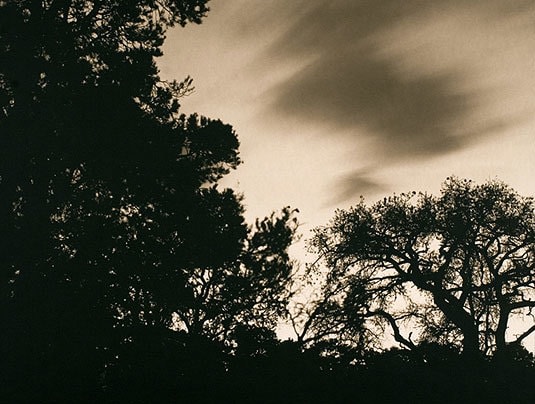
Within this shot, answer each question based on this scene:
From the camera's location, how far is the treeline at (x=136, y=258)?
1012 cm

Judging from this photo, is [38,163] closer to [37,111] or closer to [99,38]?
[37,111]

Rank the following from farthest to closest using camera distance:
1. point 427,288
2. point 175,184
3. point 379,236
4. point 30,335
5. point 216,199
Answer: point 379,236, point 427,288, point 216,199, point 175,184, point 30,335

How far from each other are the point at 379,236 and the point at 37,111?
2036cm

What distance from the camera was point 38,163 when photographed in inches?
510

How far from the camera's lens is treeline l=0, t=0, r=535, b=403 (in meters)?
10.1

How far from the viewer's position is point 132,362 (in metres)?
10.6

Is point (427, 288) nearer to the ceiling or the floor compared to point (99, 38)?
nearer to the floor

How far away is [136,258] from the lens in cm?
1262

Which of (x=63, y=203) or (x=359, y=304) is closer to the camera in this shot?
(x=63, y=203)

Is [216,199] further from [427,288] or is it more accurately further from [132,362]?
[427,288]

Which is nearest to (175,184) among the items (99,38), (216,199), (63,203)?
(216,199)

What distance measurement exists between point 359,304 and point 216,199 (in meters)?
14.1

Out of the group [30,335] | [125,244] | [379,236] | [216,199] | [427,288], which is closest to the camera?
[30,335]

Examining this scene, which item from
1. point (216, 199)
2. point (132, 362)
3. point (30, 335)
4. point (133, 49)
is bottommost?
point (132, 362)
